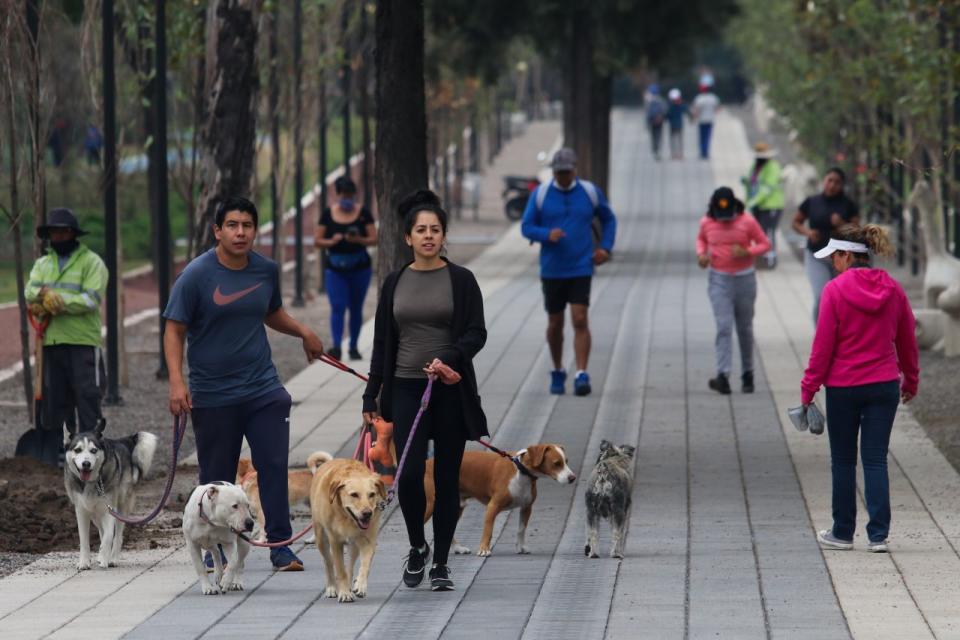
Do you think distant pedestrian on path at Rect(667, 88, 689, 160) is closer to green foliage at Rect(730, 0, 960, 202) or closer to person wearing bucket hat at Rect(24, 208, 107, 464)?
green foliage at Rect(730, 0, 960, 202)

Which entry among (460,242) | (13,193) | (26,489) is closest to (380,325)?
(26,489)

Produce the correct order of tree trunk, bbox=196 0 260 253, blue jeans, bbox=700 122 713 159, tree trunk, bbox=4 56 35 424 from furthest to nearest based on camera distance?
blue jeans, bbox=700 122 713 159 → tree trunk, bbox=196 0 260 253 → tree trunk, bbox=4 56 35 424

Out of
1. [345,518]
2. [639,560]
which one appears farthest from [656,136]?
[345,518]

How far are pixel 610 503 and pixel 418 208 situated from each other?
1.92 metres

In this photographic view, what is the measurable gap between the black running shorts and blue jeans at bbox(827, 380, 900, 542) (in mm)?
6095

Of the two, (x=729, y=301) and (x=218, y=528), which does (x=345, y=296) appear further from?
(x=218, y=528)

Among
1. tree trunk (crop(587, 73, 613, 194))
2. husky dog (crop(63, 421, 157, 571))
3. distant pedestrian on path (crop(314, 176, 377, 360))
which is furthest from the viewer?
tree trunk (crop(587, 73, 613, 194))

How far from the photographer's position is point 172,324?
370 inches

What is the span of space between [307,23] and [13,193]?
13851 millimetres

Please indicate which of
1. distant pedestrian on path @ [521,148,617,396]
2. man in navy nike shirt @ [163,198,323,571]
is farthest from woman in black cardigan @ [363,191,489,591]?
distant pedestrian on path @ [521,148,617,396]

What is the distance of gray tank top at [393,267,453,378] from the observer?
9102mm

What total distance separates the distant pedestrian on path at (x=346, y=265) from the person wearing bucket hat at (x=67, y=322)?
5.78 meters

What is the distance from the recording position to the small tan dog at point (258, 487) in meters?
10.6

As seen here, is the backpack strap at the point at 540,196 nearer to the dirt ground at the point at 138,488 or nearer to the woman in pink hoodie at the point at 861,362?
the dirt ground at the point at 138,488
